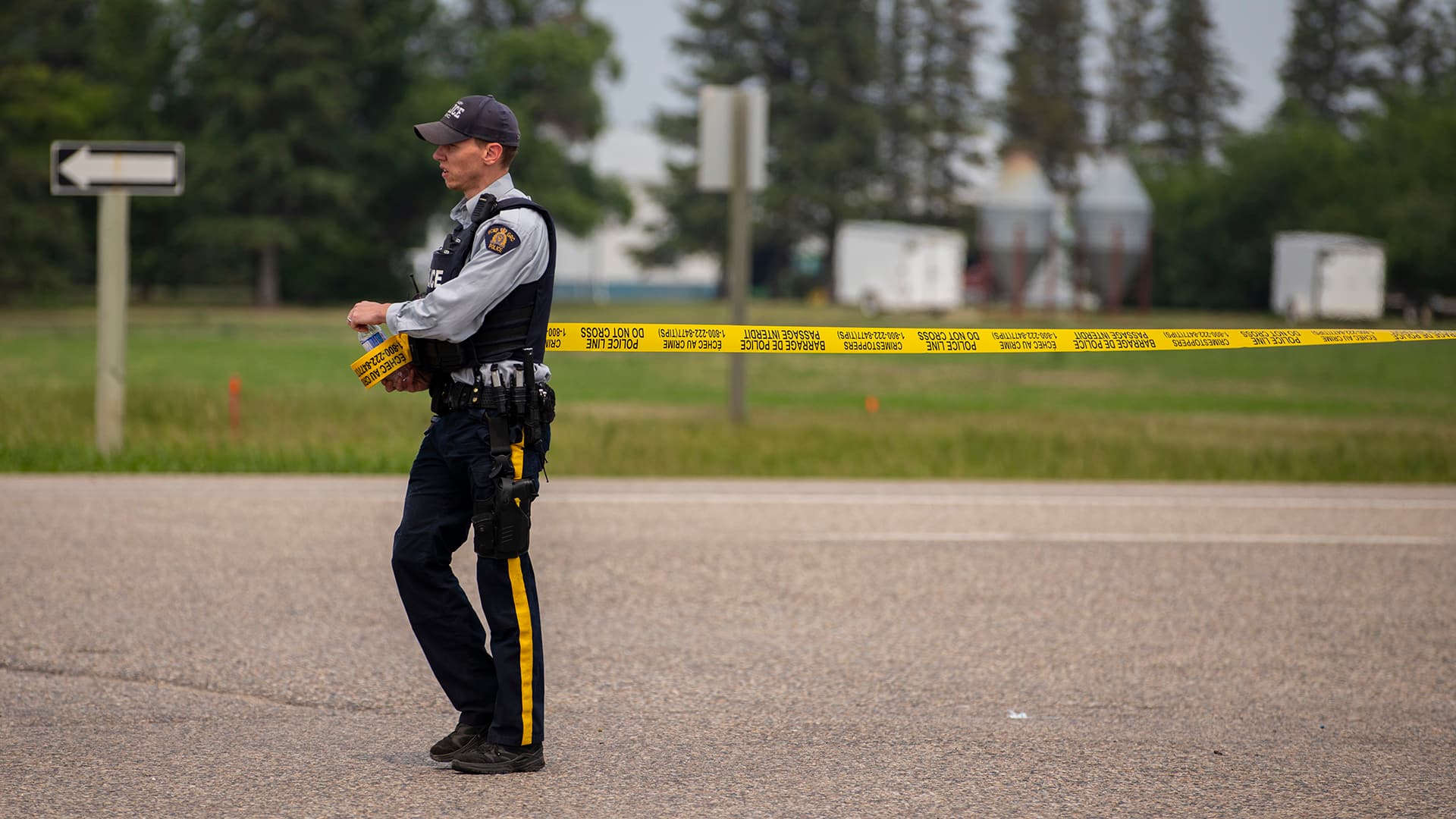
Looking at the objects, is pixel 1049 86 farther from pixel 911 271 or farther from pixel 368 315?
pixel 368 315

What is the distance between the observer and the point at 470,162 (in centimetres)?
453

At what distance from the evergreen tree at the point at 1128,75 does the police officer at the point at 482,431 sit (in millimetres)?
95684

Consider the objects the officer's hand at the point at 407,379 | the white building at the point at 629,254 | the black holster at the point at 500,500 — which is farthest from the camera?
the white building at the point at 629,254

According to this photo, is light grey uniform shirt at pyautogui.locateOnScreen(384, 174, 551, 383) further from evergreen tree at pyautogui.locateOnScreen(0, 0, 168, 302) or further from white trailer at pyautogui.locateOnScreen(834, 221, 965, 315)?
white trailer at pyautogui.locateOnScreen(834, 221, 965, 315)

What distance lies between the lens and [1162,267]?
7250cm

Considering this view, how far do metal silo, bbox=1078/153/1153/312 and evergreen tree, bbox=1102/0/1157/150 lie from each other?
39.6 meters

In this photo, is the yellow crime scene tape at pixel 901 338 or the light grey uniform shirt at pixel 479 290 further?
the yellow crime scene tape at pixel 901 338

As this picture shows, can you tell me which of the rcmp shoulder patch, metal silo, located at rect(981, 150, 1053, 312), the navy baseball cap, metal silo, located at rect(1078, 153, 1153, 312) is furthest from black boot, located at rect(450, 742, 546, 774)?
metal silo, located at rect(1078, 153, 1153, 312)

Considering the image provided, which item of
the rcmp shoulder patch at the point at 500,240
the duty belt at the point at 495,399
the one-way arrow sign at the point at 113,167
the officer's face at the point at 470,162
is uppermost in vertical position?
the one-way arrow sign at the point at 113,167

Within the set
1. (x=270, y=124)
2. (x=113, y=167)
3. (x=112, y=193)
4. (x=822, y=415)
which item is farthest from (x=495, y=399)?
(x=270, y=124)

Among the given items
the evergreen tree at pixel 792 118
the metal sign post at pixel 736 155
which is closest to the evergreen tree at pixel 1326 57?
the evergreen tree at pixel 792 118

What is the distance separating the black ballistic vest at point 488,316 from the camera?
4453 mm

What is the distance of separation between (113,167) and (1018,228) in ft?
153

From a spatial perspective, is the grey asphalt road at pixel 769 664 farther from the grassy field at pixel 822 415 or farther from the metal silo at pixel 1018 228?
the metal silo at pixel 1018 228
